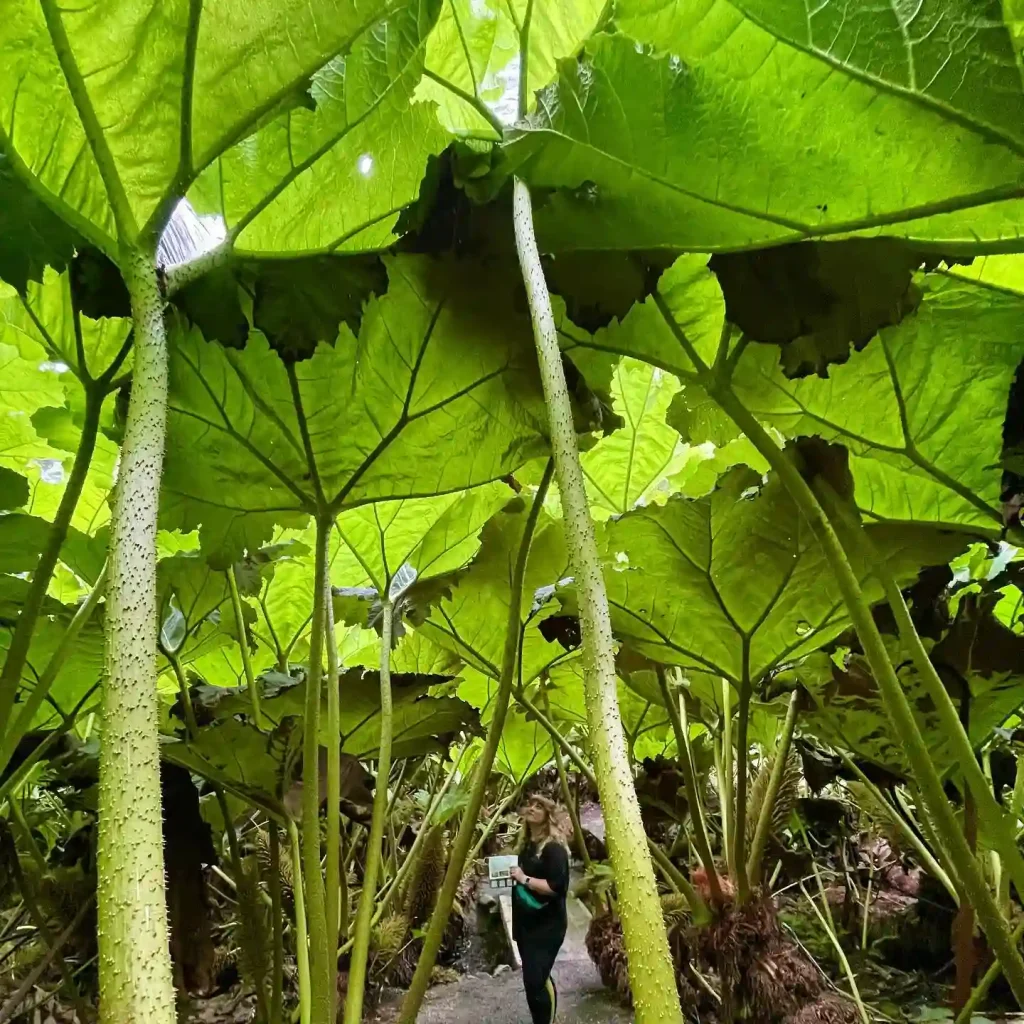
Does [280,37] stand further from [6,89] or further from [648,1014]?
[648,1014]

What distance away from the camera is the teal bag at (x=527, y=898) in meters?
2.24

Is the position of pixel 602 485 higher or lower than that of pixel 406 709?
higher

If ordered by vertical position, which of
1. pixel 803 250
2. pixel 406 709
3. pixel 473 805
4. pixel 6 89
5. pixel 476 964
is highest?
pixel 6 89

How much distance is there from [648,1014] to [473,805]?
501mm

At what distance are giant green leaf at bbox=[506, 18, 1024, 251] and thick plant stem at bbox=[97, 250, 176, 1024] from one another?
0.36 m

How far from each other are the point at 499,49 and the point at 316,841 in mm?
799

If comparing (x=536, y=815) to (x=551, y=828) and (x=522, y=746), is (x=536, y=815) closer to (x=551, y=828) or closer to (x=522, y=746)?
(x=551, y=828)

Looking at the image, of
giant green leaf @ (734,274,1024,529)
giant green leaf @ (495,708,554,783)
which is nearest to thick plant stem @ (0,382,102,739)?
giant green leaf @ (734,274,1024,529)

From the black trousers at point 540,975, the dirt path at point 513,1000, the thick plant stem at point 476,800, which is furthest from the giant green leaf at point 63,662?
the black trousers at point 540,975

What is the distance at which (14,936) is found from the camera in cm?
177

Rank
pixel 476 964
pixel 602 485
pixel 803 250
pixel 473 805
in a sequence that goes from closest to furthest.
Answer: pixel 803 250
pixel 473 805
pixel 602 485
pixel 476 964

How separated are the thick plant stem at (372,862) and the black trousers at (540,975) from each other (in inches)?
52.6

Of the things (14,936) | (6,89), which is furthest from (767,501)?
(14,936)

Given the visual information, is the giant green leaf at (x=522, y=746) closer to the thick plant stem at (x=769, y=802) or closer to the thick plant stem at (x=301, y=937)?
the thick plant stem at (x=769, y=802)
